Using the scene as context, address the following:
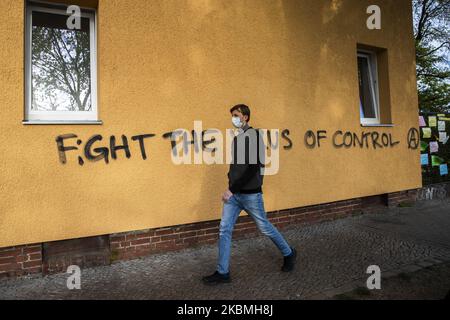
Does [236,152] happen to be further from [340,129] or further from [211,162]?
[340,129]

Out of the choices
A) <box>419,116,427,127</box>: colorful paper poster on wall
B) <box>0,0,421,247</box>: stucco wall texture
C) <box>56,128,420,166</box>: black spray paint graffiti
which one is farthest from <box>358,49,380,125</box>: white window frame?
<box>419,116,427,127</box>: colorful paper poster on wall

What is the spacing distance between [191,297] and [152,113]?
217 cm

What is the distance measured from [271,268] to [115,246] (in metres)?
1.79

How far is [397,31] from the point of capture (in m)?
6.73

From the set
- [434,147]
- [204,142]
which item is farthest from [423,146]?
[204,142]

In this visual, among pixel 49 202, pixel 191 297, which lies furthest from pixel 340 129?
pixel 49 202

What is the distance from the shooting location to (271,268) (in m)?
3.62

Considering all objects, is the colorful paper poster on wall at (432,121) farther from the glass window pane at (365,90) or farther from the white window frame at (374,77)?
the glass window pane at (365,90)

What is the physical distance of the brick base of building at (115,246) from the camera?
3400mm

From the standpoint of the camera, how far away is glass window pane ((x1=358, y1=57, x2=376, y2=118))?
6.54 m

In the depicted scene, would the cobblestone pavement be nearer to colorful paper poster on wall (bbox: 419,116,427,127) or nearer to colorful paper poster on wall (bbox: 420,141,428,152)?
colorful paper poster on wall (bbox: 420,141,428,152)

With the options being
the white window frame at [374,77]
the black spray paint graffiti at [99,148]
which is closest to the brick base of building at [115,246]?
the black spray paint graffiti at [99,148]

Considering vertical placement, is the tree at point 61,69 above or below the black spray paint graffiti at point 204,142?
above

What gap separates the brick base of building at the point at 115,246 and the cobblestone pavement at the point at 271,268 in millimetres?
94
